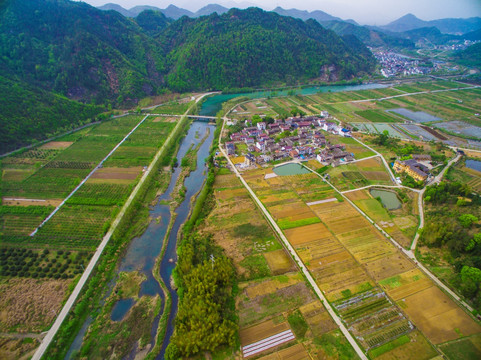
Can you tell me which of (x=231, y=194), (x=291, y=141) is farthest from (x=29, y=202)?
(x=291, y=141)

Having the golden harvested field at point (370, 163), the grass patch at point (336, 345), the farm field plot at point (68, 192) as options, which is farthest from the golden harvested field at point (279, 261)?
the golden harvested field at point (370, 163)

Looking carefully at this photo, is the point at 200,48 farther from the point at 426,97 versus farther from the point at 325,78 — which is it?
the point at 426,97

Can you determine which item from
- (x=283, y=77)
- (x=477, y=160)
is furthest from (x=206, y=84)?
(x=477, y=160)

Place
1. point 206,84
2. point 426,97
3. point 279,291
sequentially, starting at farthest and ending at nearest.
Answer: point 206,84 < point 426,97 < point 279,291

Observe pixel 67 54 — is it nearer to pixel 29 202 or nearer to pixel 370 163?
pixel 29 202

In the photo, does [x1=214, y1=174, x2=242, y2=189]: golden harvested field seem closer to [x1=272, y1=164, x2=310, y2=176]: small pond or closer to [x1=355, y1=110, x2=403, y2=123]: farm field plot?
[x1=272, y1=164, x2=310, y2=176]: small pond

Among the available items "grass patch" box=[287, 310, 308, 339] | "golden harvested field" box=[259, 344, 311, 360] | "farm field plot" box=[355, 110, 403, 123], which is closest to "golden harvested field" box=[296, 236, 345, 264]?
"grass patch" box=[287, 310, 308, 339]

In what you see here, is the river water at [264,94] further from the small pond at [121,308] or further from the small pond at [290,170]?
the small pond at [121,308]
